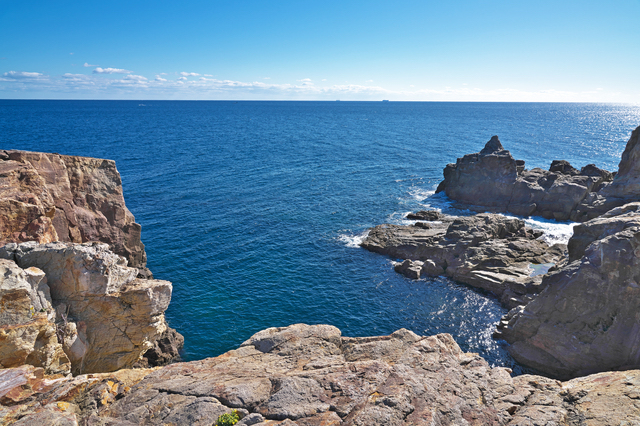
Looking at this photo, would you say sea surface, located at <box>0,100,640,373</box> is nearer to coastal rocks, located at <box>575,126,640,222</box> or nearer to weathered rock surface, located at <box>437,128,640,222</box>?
weathered rock surface, located at <box>437,128,640,222</box>

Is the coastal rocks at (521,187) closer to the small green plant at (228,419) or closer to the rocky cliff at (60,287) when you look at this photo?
the rocky cliff at (60,287)

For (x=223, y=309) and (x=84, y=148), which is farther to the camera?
(x=84, y=148)

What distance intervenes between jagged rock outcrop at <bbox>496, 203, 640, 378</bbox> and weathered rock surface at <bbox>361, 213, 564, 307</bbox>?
8.17 meters

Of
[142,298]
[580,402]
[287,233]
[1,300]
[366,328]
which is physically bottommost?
[366,328]

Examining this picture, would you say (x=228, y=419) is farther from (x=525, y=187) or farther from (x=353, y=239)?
(x=525, y=187)

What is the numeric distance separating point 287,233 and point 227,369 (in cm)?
4363

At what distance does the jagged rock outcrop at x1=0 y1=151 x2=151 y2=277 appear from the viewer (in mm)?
23547

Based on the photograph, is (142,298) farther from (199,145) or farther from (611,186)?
(199,145)

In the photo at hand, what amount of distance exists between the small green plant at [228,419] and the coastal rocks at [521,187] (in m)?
70.2

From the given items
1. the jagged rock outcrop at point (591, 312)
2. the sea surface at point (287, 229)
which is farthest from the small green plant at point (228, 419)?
the jagged rock outcrop at point (591, 312)

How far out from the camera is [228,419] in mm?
14953

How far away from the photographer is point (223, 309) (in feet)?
139

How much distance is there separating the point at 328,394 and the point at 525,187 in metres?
71.1

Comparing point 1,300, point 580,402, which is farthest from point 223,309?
point 580,402
